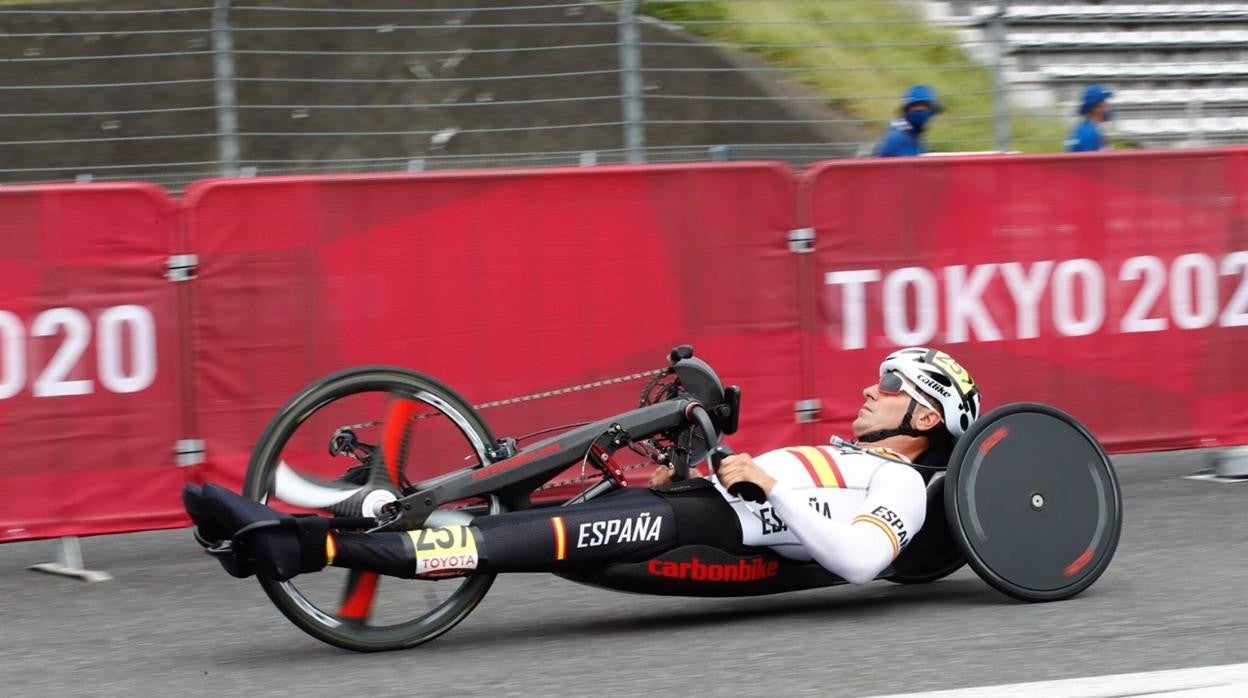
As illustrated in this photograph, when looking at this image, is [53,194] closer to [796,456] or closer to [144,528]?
[144,528]

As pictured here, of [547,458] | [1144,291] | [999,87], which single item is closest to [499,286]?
[547,458]

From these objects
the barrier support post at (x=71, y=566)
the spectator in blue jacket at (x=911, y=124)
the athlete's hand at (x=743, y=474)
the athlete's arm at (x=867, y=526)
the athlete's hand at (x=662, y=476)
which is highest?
the spectator in blue jacket at (x=911, y=124)

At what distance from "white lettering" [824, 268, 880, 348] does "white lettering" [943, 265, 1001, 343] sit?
39 centimetres

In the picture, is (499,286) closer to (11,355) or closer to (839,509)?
(11,355)

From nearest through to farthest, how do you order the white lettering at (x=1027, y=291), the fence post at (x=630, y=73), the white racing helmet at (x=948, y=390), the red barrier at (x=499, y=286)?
1. the white racing helmet at (x=948, y=390)
2. the red barrier at (x=499, y=286)
3. the white lettering at (x=1027, y=291)
4. the fence post at (x=630, y=73)

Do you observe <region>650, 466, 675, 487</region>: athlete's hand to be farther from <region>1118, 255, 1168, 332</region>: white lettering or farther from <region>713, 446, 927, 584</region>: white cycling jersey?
<region>1118, 255, 1168, 332</region>: white lettering

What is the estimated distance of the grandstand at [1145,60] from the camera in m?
13.8

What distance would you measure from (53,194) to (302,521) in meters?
2.43

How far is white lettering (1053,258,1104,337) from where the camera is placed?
7.56 meters

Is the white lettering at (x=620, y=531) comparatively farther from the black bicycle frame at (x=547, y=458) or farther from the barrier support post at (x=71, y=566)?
the barrier support post at (x=71, y=566)

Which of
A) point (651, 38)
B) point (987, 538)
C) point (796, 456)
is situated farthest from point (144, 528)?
point (651, 38)

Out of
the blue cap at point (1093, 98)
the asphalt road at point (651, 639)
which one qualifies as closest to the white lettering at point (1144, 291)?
the asphalt road at point (651, 639)

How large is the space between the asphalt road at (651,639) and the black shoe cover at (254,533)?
342 mm

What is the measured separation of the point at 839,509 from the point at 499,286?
2310 millimetres
